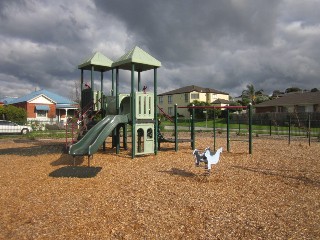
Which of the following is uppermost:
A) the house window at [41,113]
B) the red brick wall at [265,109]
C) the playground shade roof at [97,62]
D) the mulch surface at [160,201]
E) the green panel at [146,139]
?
the playground shade roof at [97,62]

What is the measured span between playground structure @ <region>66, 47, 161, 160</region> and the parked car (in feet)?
53.8

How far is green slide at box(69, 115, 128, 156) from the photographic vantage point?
8609 millimetres

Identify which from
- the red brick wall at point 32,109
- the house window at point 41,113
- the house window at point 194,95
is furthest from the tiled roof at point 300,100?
the house window at point 41,113

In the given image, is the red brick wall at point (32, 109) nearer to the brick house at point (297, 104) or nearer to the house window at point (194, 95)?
the house window at point (194, 95)

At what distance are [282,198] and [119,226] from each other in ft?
10.3

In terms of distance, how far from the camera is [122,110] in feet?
39.7

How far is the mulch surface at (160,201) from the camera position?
4125 mm

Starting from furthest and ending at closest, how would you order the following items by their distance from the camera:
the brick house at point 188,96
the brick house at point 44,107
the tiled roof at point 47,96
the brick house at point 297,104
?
1. the brick house at point 188,96
2. the tiled roof at point 47,96
3. the brick house at point 44,107
4. the brick house at point 297,104

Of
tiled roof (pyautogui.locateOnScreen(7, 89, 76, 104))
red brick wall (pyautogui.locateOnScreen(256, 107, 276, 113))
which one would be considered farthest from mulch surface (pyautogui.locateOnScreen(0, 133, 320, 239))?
tiled roof (pyautogui.locateOnScreen(7, 89, 76, 104))

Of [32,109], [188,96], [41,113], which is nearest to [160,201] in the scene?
[32,109]

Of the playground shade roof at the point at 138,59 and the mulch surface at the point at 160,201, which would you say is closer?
the mulch surface at the point at 160,201

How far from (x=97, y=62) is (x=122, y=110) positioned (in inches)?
95.0

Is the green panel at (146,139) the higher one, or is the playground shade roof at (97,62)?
the playground shade roof at (97,62)

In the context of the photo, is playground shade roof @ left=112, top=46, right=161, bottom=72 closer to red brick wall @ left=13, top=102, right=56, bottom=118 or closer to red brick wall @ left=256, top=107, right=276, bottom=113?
red brick wall @ left=13, top=102, right=56, bottom=118
